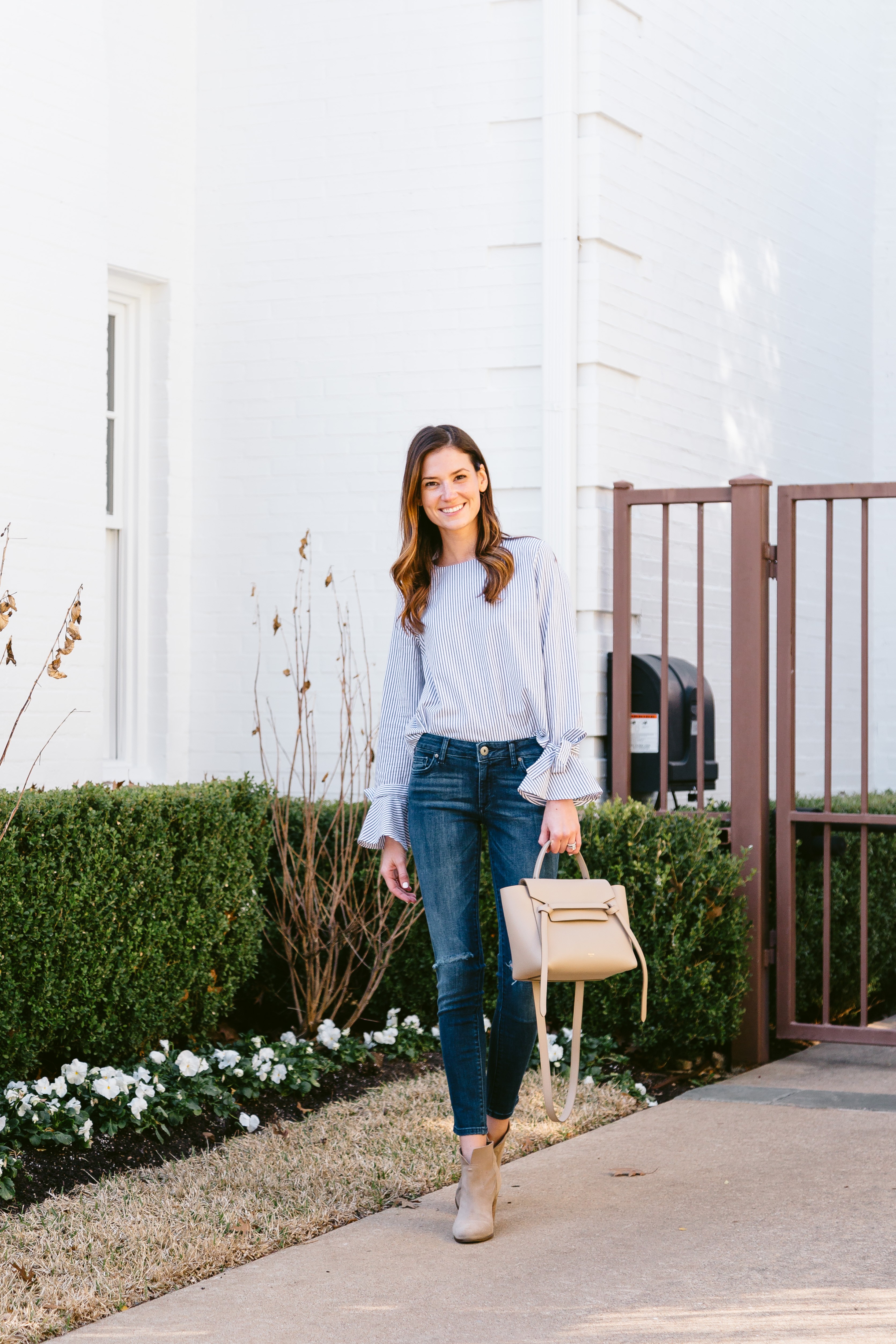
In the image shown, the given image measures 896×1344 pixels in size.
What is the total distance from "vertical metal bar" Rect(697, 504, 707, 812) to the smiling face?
7.08ft

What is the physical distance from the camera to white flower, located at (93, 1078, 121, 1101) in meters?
4.60

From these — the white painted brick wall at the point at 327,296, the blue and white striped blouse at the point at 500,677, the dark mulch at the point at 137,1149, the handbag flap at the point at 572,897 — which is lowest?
the dark mulch at the point at 137,1149

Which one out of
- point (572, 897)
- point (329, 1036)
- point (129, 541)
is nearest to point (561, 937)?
point (572, 897)

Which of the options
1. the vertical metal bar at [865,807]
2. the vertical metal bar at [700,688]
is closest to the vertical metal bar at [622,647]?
the vertical metal bar at [700,688]

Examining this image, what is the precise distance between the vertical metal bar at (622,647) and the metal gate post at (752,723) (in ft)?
1.41

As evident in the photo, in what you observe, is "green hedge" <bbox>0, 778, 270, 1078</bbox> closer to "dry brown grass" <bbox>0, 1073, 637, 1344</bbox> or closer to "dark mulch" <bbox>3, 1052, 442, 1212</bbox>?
"dark mulch" <bbox>3, 1052, 442, 1212</bbox>

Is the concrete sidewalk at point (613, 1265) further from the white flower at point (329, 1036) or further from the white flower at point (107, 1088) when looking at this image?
the white flower at point (329, 1036)

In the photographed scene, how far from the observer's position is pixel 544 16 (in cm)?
641

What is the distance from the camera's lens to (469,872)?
12.6 feet

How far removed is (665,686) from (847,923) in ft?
4.45

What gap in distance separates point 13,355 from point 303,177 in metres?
1.74

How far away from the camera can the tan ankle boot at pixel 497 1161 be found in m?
3.82

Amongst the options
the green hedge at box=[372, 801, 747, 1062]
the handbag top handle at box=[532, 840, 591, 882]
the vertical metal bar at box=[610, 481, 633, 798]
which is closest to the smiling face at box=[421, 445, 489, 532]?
the handbag top handle at box=[532, 840, 591, 882]

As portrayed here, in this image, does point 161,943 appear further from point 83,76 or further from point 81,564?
point 83,76
